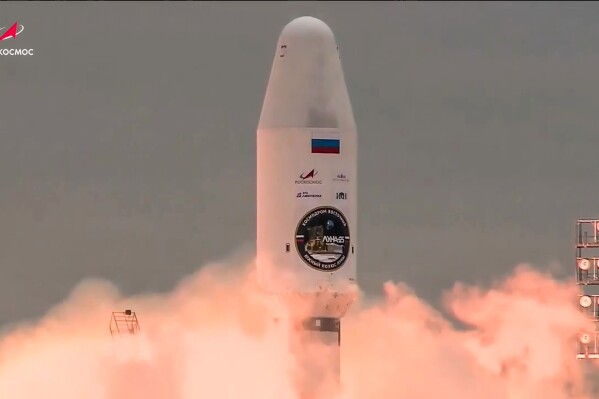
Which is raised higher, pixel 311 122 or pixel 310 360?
pixel 311 122

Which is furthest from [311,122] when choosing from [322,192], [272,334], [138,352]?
[138,352]

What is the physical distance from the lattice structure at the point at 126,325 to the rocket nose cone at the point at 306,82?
9.17 m

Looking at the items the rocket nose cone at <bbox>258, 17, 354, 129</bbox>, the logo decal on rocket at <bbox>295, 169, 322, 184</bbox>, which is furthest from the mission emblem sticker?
the rocket nose cone at <bbox>258, 17, 354, 129</bbox>

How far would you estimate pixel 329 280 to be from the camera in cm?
6475

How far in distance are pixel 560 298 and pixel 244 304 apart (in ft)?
38.0

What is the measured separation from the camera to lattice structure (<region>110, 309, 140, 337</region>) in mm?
71562

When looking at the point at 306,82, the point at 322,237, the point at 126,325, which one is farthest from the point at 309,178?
the point at 126,325

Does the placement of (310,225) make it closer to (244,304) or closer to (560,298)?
(244,304)

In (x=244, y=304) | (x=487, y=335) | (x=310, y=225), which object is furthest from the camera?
(x=487, y=335)

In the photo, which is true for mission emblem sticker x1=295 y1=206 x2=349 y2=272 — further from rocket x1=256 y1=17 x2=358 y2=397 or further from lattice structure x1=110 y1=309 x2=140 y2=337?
lattice structure x1=110 y1=309 x2=140 y2=337

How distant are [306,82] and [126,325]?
11210 millimetres

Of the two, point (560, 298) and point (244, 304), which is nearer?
point (244, 304)

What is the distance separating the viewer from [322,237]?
212 ft

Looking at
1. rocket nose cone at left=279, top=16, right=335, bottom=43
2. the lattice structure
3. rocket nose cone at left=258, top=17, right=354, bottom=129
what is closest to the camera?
rocket nose cone at left=258, top=17, right=354, bottom=129
